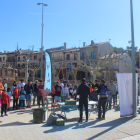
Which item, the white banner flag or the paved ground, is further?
the white banner flag

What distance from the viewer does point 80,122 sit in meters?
7.32

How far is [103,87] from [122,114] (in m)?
1.63

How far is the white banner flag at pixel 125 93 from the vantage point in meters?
8.16

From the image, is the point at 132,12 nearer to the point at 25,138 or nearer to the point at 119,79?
the point at 119,79

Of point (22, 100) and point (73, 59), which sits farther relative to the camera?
point (73, 59)

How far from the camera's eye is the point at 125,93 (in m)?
8.30

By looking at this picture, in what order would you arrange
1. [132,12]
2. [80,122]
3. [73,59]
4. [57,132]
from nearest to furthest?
[57,132] → [80,122] → [132,12] → [73,59]

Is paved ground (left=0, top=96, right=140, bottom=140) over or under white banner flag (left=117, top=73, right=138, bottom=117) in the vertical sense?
under

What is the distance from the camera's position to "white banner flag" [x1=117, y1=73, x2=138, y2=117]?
8156mm

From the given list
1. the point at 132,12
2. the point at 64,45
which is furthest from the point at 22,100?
the point at 64,45

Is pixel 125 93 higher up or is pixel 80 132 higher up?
pixel 125 93

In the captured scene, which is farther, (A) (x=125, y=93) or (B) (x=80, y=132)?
(A) (x=125, y=93)

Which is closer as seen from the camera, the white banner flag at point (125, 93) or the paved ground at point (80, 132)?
the paved ground at point (80, 132)

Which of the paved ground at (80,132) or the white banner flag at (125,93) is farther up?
the white banner flag at (125,93)
